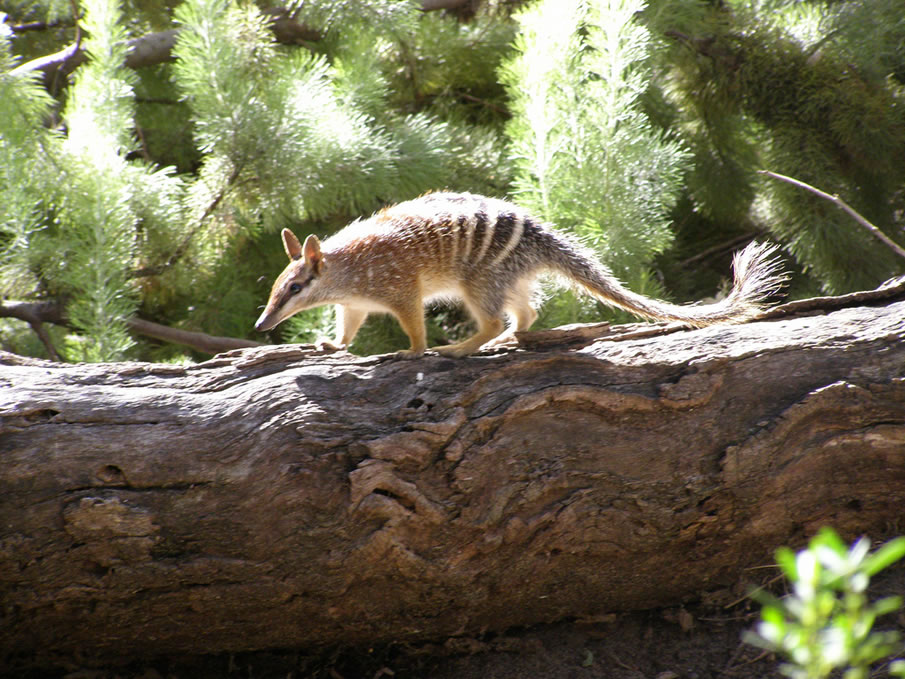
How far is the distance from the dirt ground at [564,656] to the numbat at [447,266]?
25.4 inches

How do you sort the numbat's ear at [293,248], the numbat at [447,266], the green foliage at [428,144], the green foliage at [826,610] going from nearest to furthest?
the green foliage at [826,610] → the numbat at [447,266] → the numbat's ear at [293,248] → the green foliage at [428,144]

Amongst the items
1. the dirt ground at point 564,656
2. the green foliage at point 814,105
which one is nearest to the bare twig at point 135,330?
the dirt ground at point 564,656

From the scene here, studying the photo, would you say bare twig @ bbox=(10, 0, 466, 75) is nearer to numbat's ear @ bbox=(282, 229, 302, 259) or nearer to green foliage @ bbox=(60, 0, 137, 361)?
green foliage @ bbox=(60, 0, 137, 361)

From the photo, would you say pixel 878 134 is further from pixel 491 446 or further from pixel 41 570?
pixel 41 570

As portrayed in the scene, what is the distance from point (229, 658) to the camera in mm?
1523

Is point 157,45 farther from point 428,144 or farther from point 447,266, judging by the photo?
point 447,266

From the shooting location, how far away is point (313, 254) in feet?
6.41

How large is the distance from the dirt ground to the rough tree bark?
4 cm

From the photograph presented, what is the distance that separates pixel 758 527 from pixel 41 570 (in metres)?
1.24

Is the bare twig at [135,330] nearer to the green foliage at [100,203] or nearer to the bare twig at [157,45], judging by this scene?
the green foliage at [100,203]

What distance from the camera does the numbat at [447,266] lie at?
6.29ft

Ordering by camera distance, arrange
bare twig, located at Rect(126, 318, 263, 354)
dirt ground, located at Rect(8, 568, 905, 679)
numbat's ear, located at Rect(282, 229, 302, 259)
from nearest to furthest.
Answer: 1. dirt ground, located at Rect(8, 568, 905, 679)
2. numbat's ear, located at Rect(282, 229, 302, 259)
3. bare twig, located at Rect(126, 318, 263, 354)

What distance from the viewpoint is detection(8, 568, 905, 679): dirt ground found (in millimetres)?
1476

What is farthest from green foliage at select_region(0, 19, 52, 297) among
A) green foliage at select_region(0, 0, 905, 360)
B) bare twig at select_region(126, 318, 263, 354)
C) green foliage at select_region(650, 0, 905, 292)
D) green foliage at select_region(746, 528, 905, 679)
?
green foliage at select_region(746, 528, 905, 679)
